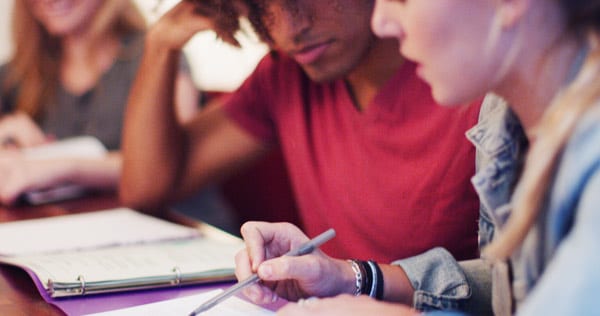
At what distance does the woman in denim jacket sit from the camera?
0.56 metres

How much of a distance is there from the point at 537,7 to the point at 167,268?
0.60m

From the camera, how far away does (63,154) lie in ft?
5.64

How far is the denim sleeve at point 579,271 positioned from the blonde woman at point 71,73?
4.50ft

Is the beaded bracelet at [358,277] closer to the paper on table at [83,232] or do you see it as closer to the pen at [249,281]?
the pen at [249,281]

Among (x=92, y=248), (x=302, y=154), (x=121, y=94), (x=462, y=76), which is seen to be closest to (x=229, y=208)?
(x=121, y=94)

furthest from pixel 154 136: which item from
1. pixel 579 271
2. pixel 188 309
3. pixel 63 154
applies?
pixel 579 271

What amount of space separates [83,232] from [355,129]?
47 cm

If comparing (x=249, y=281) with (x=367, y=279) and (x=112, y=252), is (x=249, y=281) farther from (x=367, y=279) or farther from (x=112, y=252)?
(x=112, y=252)

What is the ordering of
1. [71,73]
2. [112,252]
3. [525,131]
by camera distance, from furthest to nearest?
[71,73] → [112,252] → [525,131]

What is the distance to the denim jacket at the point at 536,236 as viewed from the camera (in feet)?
1.78

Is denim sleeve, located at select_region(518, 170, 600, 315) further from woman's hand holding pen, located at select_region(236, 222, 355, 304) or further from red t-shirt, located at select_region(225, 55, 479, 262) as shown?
red t-shirt, located at select_region(225, 55, 479, 262)

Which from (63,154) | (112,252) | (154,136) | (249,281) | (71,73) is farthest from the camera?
(71,73)

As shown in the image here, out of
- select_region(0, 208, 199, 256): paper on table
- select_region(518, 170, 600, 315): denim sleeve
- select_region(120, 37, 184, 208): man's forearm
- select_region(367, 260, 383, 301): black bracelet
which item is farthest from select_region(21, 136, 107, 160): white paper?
select_region(518, 170, 600, 315): denim sleeve

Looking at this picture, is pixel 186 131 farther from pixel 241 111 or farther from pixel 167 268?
pixel 167 268
